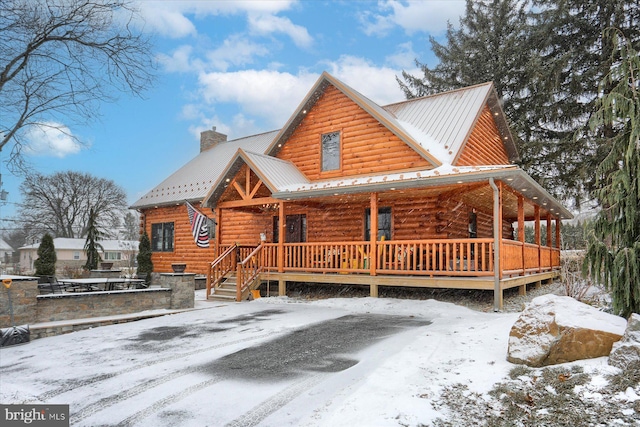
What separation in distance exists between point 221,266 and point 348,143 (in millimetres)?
6329

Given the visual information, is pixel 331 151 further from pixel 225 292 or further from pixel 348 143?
pixel 225 292

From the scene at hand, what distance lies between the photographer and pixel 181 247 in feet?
71.8

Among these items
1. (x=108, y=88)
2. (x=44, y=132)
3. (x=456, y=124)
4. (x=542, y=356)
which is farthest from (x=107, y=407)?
(x=456, y=124)

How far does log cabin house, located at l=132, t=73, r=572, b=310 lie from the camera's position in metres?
12.1

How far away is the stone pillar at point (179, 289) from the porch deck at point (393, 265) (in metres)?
1.96

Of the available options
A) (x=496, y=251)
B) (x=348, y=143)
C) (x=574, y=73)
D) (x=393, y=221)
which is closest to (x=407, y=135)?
(x=348, y=143)

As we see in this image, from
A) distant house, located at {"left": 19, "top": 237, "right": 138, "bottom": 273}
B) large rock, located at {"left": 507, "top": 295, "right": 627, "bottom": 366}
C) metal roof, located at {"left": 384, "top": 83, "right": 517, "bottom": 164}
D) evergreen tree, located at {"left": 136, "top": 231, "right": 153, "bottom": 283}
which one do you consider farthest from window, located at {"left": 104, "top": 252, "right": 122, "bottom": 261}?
large rock, located at {"left": 507, "top": 295, "right": 627, "bottom": 366}

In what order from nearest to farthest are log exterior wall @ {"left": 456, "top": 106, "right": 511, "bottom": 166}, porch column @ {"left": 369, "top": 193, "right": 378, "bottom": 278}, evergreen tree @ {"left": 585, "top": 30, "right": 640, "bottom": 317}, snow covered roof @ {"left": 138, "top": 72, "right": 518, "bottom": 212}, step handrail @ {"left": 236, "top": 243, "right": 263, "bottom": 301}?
evergreen tree @ {"left": 585, "top": 30, "right": 640, "bottom": 317} < porch column @ {"left": 369, "top": 193, "right": 378, "bottom": 278} < snow covered roof @ {"left": 138, "top": 72, "right": 518, "bottom": 212} < step handrail @ {"left": 236, "top": 243, "right": 263, "bottom": 301} < log exterior wall @ {"left": 456, "top": 106, "right": 511, "bottom": 166}

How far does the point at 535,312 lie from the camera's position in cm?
604

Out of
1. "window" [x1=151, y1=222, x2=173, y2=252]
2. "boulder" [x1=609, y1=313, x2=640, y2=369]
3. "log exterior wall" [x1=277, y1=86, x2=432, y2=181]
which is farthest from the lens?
"window" [x1=151, y1=222, x2=173, y2=252]

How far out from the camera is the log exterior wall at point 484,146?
15.3 meters

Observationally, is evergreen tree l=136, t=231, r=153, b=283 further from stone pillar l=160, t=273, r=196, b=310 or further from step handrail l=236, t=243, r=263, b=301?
stone pillar l=160, t=273, r=196, b=310

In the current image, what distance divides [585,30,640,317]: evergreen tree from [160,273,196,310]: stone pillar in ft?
31.0

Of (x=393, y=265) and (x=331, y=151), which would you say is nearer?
(x=393, y=265)
